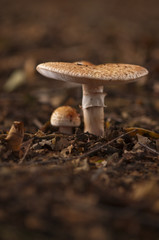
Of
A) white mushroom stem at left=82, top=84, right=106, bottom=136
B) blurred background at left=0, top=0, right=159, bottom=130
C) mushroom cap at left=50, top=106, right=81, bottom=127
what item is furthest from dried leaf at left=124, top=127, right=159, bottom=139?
blurred background at left=0, top=0, right=159, bottom=130

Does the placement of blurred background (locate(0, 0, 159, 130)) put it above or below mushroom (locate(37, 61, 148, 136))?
above

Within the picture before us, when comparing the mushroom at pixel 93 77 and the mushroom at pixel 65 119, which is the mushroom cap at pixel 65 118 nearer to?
the mushroom at pixel 65 119

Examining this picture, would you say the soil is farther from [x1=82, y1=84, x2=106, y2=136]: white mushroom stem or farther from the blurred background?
[x1=82, y1=84, x2=106, y2=136]: white mushroom stem

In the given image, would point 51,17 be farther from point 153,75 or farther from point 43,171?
point 43,171

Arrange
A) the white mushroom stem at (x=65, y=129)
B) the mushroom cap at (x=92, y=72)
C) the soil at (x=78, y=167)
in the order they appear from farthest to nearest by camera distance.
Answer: the white mushroom stem at (x=65, y=129), the mushroom cap at (x=92, y=72), the soil at (x=78, y=167)

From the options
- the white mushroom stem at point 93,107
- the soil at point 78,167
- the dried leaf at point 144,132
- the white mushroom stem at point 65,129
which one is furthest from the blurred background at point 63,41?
the dried leaf at point 144,132

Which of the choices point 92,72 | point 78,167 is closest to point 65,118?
point 92,72

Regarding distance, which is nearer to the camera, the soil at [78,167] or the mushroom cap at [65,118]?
the soil at [78,167]
